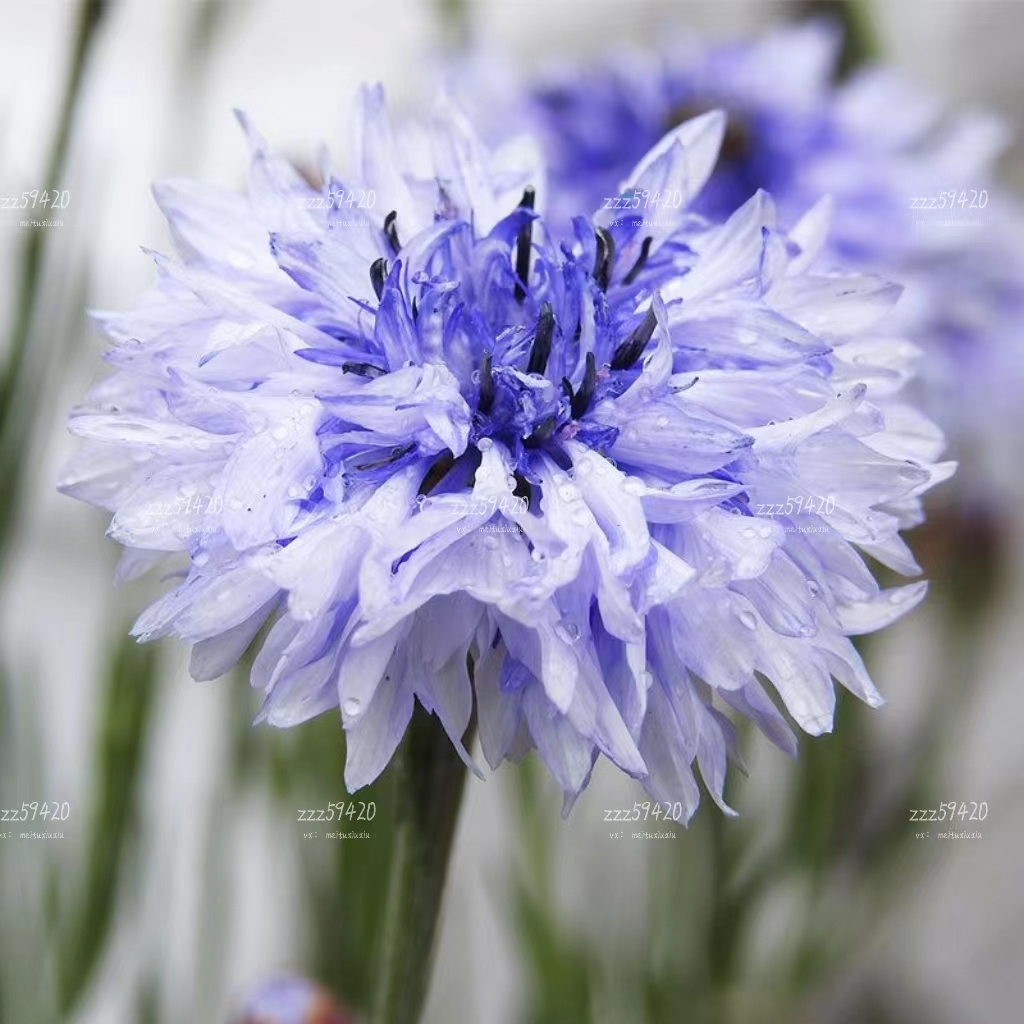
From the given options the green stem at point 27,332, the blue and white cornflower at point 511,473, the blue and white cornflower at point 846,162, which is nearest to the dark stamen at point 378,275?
the blue and white cornflower at point 511,473

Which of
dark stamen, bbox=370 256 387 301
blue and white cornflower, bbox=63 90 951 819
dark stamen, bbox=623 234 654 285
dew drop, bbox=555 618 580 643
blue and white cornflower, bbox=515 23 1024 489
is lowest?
dew drop, bbox=555 618 580 643

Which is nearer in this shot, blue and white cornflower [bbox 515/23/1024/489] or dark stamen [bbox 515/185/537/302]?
dark stamen [bbox 515/185/537/302]

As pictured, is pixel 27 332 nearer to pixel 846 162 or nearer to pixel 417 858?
pixel 417 858

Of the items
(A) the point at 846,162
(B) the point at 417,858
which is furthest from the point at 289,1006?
(A) the point at 846,162

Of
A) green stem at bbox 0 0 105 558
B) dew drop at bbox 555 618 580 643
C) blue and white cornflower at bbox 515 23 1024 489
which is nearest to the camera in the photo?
dew drop at bbox 555 618 580 643

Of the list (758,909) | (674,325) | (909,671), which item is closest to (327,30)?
(909,671)

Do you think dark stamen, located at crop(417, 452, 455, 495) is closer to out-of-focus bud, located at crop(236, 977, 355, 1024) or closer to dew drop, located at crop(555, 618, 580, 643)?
dew drop, located at crop(555, 618, 580, 643)

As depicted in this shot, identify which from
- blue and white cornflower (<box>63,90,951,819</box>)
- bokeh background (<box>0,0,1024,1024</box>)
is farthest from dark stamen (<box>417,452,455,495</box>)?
bokeh background (<box>0,0,1024,1024</box>)

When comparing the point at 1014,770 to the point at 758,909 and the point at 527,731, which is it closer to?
the point at 758,909
